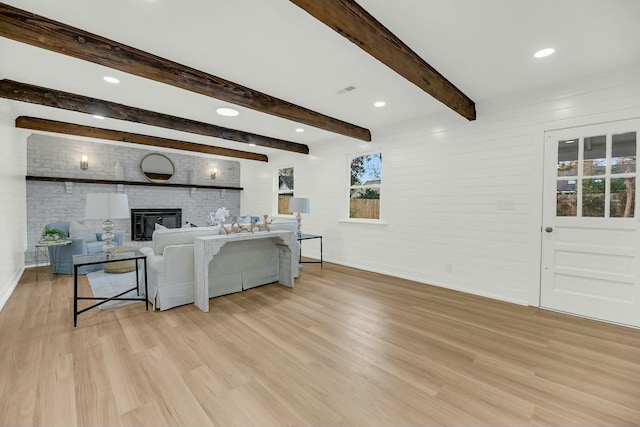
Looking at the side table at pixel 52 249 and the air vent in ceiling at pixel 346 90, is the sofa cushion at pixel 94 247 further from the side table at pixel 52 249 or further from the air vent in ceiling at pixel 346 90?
the air vent in ceiling at pixel 346 90

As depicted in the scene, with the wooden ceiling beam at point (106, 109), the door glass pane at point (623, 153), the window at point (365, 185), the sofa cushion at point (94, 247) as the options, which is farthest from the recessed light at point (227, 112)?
the door glass pane at point (623, 153)

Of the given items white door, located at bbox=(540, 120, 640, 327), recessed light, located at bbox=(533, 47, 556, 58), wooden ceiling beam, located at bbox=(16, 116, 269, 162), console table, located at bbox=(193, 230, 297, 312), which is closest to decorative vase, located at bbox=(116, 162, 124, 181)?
wooden ceiling beam, located at bbox=(16, 116, 269, 162)

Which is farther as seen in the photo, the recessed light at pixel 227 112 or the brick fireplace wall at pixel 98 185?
the brick fireplace wall at pixel 98 185

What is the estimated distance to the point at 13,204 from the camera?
3918 millimetres

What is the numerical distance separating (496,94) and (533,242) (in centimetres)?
184

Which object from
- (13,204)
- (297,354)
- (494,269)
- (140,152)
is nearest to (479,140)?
(494,269)

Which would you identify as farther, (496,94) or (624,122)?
(496,94)

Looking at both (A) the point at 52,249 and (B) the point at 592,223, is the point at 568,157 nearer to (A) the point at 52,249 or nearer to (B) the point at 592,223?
(B) the point at 592,223

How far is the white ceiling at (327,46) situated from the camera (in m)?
1.94

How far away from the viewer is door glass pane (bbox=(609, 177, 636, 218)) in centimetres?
279

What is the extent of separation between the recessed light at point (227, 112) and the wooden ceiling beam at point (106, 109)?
0.71 metres

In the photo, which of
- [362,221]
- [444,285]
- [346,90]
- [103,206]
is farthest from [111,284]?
[444,285]

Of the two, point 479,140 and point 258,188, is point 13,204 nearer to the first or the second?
point 258,188

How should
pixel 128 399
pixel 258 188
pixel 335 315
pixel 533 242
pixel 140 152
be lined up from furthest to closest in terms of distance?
pixel 258 188 < pixel 140 152 < pixel 533 242 < pixel 335 315 < pixel 128 399
